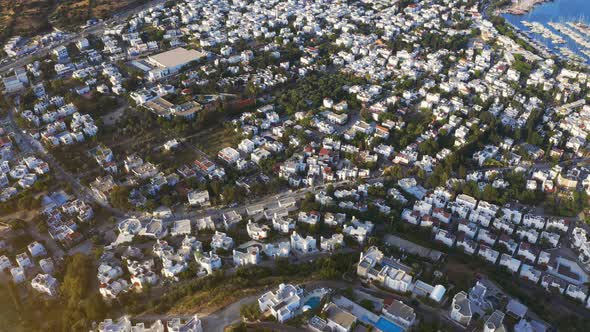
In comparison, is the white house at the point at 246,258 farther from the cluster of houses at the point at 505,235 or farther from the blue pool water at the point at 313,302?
the cluster of houses at the point at 505,235

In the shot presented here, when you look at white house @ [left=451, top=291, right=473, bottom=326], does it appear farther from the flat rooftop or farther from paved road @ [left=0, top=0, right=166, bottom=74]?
paved road @ [left=0, top=0, right=166, bottom=74]

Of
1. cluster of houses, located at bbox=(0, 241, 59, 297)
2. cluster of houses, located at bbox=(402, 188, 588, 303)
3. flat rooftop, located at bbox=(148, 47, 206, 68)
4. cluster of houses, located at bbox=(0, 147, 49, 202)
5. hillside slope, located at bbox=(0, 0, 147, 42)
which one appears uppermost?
hillside slope, located at bbox=(0, 0, 147, 42)

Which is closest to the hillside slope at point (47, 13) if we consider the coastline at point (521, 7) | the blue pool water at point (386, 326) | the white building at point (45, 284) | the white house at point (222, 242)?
the white building at point (45, 284)

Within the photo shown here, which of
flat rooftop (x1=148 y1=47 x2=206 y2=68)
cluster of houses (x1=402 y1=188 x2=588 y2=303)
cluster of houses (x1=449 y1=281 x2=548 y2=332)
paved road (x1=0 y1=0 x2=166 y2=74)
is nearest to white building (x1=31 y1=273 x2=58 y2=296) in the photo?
cluster of houses (x1=402 y1=188 x2=588 y2=303)

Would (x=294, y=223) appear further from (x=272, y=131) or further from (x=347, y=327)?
(x=272, y=131)

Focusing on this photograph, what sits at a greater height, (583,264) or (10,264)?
(10,264)

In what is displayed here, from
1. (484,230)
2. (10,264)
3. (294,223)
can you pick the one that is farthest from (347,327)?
(10,264)
